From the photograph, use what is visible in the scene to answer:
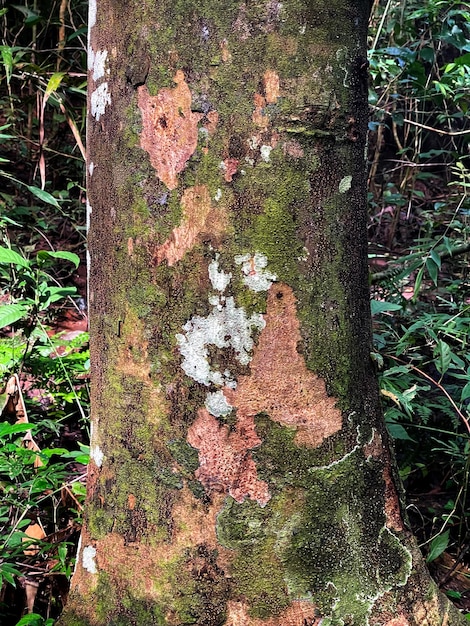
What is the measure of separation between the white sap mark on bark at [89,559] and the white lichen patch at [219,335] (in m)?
0.41

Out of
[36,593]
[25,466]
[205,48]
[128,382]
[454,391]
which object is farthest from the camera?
[454,391]

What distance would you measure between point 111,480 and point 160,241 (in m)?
0.44

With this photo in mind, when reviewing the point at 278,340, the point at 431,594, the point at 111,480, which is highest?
the point at 278,340

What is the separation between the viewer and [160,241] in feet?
3.20

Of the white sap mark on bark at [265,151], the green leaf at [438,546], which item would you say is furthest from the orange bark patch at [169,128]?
the green leaf at [438,546]

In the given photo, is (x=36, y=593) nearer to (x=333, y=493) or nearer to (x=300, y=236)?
(x=333, y=493)

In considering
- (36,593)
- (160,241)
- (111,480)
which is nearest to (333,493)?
(111,480)

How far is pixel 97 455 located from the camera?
43.2 inches

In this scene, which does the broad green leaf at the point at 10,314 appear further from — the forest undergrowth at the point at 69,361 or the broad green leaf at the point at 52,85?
the broad green leaf at the point at 52,85

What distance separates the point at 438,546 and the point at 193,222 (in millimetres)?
1174

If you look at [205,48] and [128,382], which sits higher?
[205,48]

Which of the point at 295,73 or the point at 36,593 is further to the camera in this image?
the point at 36,593

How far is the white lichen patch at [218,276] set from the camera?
3.13 ft

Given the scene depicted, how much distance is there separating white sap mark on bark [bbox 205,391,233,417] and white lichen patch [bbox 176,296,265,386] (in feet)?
0.06
